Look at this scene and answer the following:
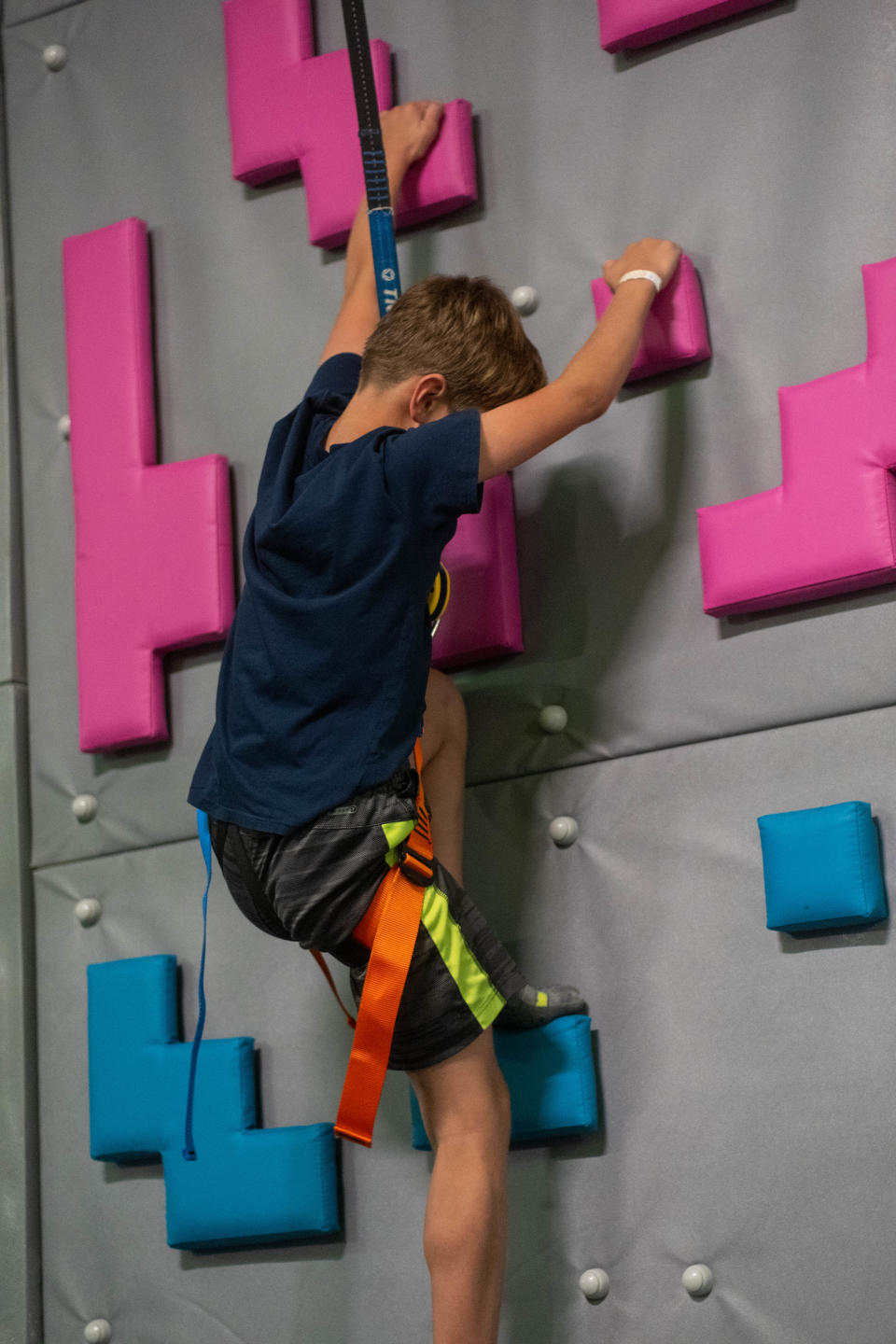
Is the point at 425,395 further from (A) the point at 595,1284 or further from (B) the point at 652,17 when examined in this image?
(A) the point at 595,1284

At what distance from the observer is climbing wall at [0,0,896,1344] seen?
56.5 inches

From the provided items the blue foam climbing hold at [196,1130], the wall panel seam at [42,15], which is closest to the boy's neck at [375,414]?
the blue foam climbing hold at [196,1130]

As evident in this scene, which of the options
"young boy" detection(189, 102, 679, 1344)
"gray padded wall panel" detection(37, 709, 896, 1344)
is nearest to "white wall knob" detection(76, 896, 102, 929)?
"gray padded wall panel" detection(37, 709, 896, 1344)

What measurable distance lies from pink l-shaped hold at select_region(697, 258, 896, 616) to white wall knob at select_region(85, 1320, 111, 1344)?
3.59 feet

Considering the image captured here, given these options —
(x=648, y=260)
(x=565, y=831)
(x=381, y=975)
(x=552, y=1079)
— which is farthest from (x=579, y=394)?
(x=552, y=1079)

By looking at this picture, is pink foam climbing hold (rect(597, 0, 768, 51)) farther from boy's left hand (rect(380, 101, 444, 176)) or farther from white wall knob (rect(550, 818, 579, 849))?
white wall knob (rect(550, 818, 579, 849))

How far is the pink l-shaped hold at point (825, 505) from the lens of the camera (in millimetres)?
1453

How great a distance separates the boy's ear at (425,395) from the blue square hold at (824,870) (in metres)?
0.54

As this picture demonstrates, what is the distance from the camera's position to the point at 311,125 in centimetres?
187

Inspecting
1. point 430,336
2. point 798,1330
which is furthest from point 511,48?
point 798,1330

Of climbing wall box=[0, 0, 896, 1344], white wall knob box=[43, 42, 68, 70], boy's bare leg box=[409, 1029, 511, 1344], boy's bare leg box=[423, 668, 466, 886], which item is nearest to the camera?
boy's bare leg box=[409, 1029, 511, 1344]

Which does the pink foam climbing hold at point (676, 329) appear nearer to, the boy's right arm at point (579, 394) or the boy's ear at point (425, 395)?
the boy's right arm at point (579, 394)

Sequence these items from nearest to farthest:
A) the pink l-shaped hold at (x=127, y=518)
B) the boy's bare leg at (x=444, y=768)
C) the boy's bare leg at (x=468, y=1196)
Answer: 1. the boy's bare leg at (x=468, y=1196)
2. the boy's bare leg at (x=444, y=768)
3. the pink l-shaped hold at (x=127, y=518)

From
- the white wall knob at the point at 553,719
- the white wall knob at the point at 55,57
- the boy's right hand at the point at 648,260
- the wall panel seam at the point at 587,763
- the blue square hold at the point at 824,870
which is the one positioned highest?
the white wall knob at the point at 55,57
